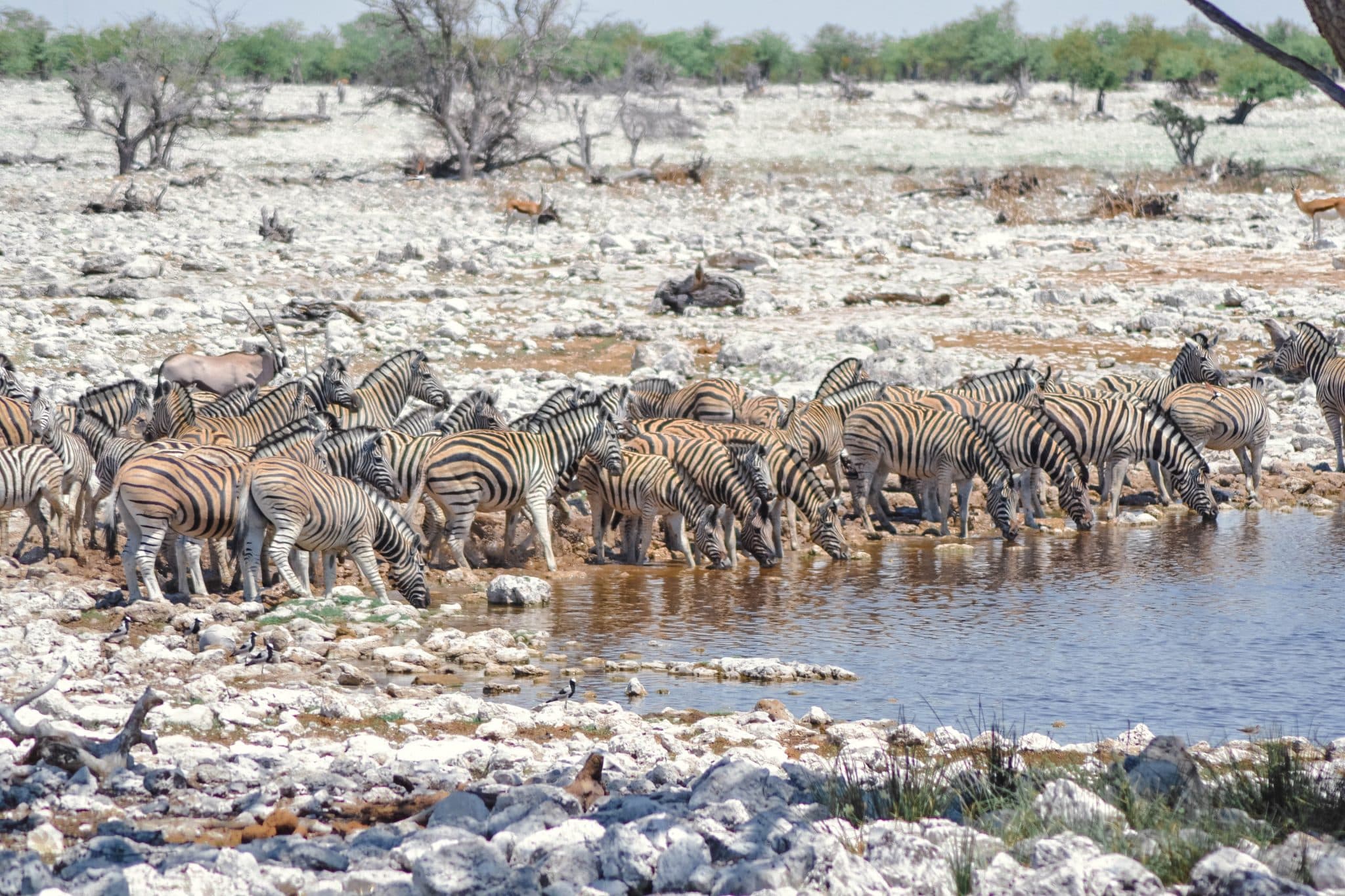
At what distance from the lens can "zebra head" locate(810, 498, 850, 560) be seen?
1328 cm

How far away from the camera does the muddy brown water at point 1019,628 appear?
8398 millimetres

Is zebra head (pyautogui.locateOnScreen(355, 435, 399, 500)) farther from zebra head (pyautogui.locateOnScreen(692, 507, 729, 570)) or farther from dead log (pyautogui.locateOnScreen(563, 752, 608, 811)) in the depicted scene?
dead log (pyautogui.locateOnScreen(563, 752, 608, 811))

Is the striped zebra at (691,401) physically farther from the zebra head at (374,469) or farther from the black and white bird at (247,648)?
the black and white bird at (247,648)

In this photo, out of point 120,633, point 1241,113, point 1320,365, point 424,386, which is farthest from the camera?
point 1241,113

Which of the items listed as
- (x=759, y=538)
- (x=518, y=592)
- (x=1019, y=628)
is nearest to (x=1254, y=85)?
(x=759, y=538)

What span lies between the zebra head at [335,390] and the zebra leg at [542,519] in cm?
284

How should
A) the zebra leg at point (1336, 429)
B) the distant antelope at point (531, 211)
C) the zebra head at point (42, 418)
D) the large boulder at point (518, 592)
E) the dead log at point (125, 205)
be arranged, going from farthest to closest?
the distant antelope at point (531, 211) < the dead log at point (125, 205) < the zebra leg at point (1336, 429) < the zebra head at point (42, 418) < the large boulder at point (518, 592)

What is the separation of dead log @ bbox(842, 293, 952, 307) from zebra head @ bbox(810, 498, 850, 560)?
10.7 m

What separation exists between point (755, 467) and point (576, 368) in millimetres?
6705

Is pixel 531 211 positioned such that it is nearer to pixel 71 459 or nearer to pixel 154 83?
pixel 154 83

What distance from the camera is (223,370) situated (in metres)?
16.7

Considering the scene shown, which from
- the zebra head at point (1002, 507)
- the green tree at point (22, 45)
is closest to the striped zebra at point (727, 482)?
the zebra head at point (1002, 507)

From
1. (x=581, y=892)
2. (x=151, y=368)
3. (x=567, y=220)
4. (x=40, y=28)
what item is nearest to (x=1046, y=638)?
(x=581, y=892)

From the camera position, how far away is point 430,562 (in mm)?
12867
